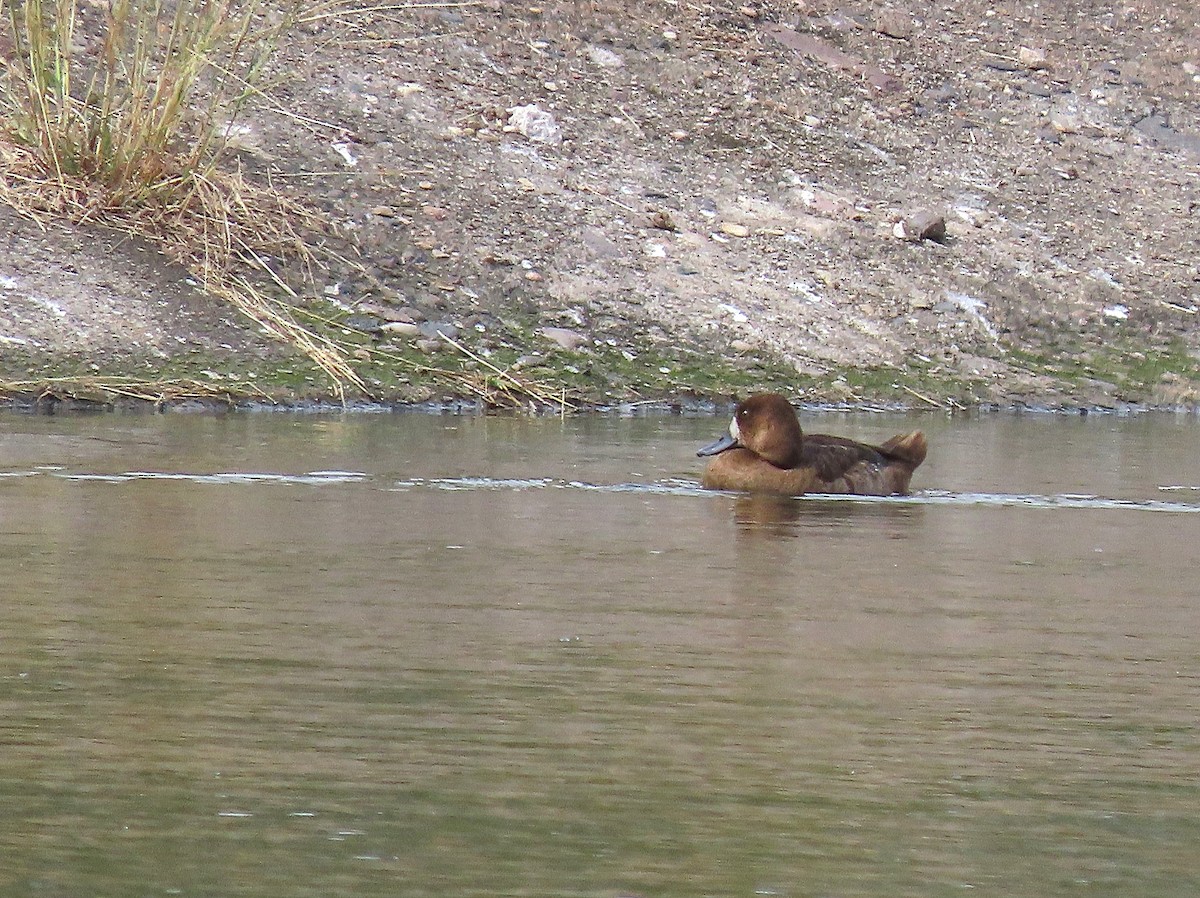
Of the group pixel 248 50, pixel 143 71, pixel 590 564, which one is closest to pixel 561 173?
pixel 248 50

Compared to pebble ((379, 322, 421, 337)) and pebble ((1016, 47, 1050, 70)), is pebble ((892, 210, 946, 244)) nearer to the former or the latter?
pebble ((1016, 47, 1050, 70))

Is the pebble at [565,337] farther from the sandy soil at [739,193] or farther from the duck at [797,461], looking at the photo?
A: the duck at [797,461]

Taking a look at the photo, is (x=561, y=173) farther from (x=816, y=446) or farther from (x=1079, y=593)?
(x=1079, y=593)

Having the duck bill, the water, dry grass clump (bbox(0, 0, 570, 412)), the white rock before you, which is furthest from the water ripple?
the white rock

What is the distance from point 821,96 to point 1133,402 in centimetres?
398

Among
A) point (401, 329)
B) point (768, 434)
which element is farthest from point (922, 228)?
point (768, 434)

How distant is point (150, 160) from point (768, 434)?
4.80m

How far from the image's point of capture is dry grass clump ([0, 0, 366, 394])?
477 inches

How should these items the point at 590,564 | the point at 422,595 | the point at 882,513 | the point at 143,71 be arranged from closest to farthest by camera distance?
the point at 422,595, the point at 590,564, the point at 882,513, the point at 143,71

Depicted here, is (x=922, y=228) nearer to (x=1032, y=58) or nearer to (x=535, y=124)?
(x=535, y=124)

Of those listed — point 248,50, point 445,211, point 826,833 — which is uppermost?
point 248,50

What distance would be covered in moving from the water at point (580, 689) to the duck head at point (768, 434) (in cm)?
53

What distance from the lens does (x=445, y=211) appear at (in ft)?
44.7

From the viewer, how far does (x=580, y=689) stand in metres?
4.73
